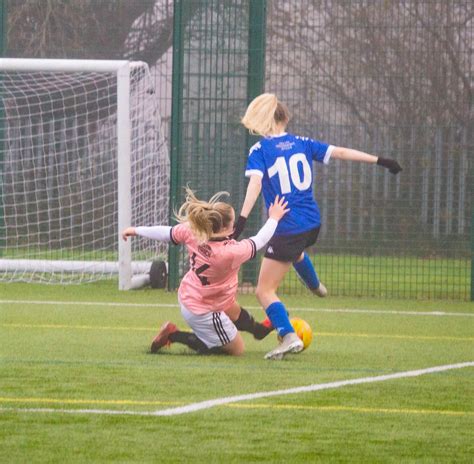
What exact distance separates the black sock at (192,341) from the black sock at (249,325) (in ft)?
1.02

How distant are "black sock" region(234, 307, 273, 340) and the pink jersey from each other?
28 centimetres

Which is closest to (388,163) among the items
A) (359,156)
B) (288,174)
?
(359,156)

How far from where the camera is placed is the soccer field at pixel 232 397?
17.3 feet

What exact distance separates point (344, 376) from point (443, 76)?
22.9 feet

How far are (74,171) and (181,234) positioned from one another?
8.48 metres

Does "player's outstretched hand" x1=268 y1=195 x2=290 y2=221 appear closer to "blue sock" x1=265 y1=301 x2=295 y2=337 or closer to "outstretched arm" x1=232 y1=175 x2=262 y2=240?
"outstretched arm" x1=232 y1=175 x2=262 y2=240

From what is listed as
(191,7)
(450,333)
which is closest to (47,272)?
(191,7)

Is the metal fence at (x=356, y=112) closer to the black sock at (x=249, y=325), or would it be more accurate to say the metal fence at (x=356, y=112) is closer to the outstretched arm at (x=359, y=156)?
the outstretched arm at (x=359, y=156)

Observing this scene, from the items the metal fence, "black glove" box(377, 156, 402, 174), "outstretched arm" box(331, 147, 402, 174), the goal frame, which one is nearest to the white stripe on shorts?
"outstretched arm" box(331, 147, 402, 174)

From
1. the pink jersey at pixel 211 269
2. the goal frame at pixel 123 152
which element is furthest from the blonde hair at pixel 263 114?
the goal frame at pixel 123 152

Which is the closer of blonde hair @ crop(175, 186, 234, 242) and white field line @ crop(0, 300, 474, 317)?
blonde hair @ crop(175, 186, 234, 242)

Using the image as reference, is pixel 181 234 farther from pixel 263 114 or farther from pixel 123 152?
pixel 123 152

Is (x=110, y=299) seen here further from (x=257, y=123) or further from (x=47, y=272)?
(x=257, y=123)

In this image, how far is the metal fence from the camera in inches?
544
